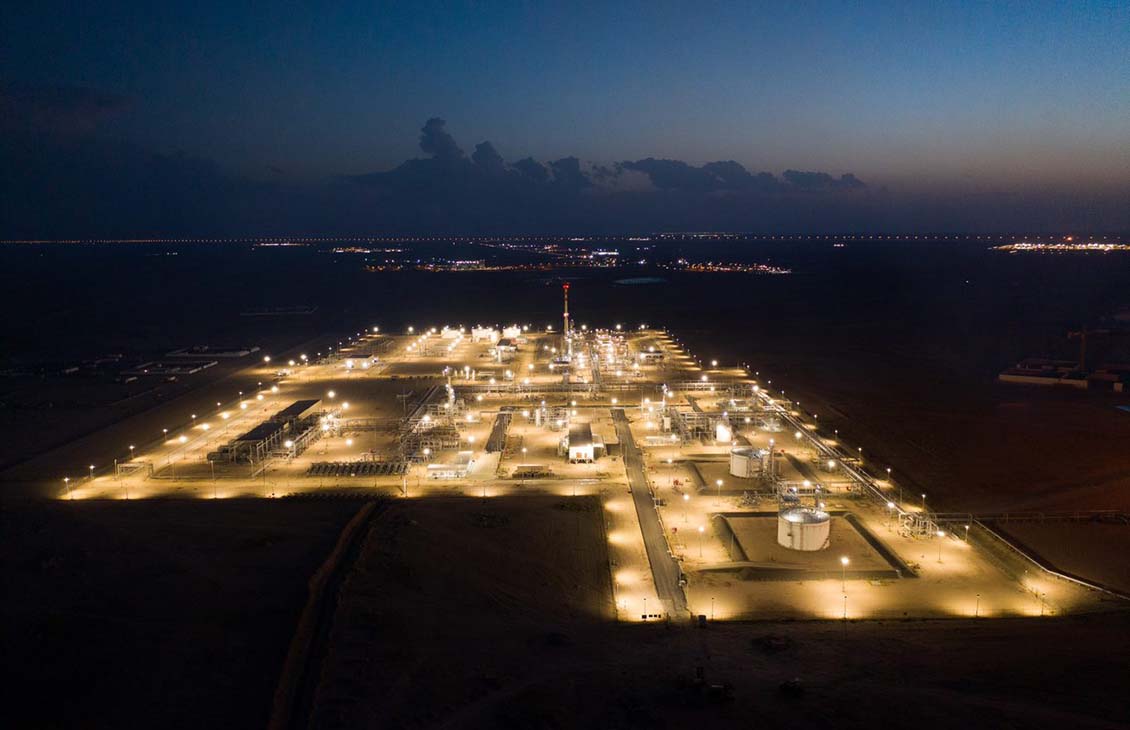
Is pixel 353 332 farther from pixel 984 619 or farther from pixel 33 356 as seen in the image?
pixel 984 619

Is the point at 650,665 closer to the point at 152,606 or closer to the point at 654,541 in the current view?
Result: the point at 654,541

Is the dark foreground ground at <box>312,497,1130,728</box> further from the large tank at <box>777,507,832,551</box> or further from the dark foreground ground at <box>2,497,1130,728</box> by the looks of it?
the large tank at <box>777,507,832,551</box>

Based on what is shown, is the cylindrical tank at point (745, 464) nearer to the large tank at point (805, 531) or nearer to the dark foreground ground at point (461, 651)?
the large tank at point (805, 531)

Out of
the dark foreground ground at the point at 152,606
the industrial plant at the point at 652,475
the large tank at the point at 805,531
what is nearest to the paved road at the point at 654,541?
the industrial plant at the point at 652,475

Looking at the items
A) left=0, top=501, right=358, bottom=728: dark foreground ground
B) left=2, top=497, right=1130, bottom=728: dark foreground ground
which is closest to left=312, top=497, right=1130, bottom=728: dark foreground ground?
left=2, top=497, right=1130, bottom=728: dark foreground ground

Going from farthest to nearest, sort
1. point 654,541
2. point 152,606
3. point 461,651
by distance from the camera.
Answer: point 654,541 < point 152,606 < point 461,651

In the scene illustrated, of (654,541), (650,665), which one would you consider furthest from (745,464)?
(650,665)
